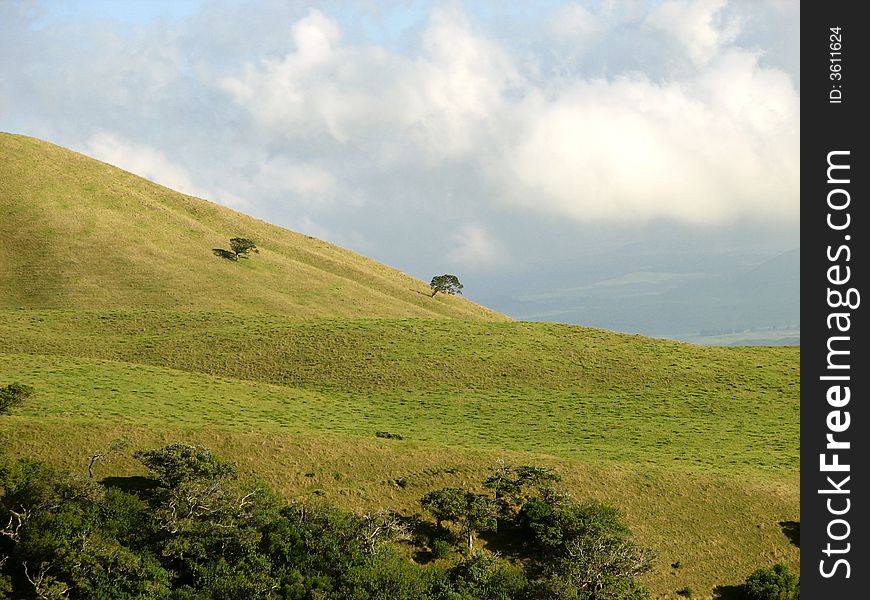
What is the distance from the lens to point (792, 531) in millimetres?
50719

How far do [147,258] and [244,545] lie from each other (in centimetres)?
9590

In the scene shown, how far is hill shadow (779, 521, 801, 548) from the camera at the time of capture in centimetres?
5006

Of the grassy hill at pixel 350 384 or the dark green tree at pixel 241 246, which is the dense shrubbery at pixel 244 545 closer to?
the grassy hill at pixel 350 384

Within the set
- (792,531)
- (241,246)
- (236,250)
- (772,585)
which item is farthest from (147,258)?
(772,585)

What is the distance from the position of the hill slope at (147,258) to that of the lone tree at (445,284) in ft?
6.95

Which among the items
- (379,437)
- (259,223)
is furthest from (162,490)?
(259,223)

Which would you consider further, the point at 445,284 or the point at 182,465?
the point at 445,284

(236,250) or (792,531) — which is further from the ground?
(236,250)

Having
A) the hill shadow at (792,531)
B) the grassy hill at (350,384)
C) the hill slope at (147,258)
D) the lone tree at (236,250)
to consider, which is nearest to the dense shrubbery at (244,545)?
the grassy hill at (350,384)

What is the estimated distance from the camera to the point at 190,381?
251ft

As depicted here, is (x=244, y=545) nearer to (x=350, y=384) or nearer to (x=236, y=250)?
(x=350, y=384)

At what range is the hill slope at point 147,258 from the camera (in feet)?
378

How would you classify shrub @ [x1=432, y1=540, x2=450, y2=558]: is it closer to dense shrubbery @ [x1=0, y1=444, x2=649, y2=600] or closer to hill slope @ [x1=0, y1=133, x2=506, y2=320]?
dense shrubbery @ [x1=0, y1=444, x2=649, y2=600]

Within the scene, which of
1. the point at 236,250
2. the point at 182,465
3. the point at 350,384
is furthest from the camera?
the point at 236,250
